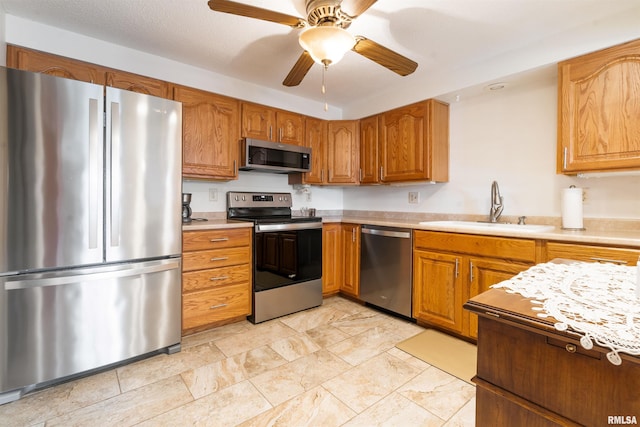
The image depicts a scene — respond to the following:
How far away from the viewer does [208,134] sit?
2654mm

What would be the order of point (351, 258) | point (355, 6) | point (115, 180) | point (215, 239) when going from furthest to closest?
point (351, 258)
point (215, 239)
point (115, 180)
point (355, 6)

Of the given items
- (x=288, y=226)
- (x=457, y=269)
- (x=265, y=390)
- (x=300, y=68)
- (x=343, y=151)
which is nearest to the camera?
(x=265, y=390)

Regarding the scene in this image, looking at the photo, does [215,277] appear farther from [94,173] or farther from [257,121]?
[257,121]

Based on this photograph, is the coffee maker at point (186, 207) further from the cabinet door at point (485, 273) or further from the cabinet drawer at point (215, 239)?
the cabinet door at point (485, 273)

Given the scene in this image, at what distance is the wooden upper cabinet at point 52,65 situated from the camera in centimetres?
195

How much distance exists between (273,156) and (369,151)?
1.12m

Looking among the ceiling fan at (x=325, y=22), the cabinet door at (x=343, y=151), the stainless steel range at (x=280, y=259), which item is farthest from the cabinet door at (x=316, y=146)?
the ceiling fan at (x=325, y=22)

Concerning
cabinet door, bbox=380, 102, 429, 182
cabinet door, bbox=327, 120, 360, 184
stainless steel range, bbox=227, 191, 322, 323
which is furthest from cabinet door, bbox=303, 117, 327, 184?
cabinet door, bbox=380, 102, 429, 182

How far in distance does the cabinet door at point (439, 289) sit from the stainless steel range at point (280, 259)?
993 millimetres

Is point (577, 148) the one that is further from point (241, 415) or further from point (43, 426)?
point (43, 426)

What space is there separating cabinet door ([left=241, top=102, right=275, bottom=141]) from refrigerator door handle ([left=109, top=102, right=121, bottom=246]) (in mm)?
1160

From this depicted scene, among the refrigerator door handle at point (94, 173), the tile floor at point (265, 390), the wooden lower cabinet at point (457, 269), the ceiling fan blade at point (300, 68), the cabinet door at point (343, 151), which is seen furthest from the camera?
the cabinet door at point (343, 151)

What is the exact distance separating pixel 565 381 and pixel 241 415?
1446 mm

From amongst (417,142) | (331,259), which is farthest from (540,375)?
Answer: (331,259)
